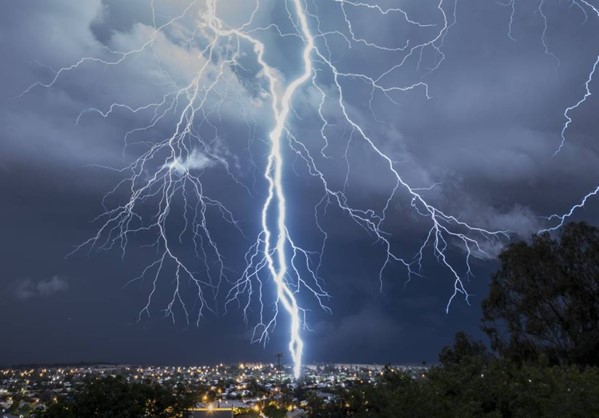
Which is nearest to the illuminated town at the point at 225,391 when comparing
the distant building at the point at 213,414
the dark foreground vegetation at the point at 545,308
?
the distant building at the point at 213,414

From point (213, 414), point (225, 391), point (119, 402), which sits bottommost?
point (119, 402)

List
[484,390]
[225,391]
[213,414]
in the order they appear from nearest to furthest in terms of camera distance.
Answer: [484,390] → [213,414] → [225,391]

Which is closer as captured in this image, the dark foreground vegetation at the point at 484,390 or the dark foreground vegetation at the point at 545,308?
the dark foreground vegetation at the point at 484,390

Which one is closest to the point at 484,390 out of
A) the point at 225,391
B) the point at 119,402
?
the point at 119,402

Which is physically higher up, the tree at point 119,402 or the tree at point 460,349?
the tree at point 460,349

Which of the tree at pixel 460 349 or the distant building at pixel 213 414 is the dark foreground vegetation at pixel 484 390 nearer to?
the tree at pixel 460 349

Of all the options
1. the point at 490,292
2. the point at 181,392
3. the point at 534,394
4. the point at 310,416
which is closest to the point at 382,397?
the point at 310,416

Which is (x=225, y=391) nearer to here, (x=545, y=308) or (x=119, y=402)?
(x=545, y=308)

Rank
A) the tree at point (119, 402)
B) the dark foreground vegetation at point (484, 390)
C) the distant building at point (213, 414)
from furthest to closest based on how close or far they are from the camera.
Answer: the distant building at point (213, 414), the tree at point (119, 402), the dark foreground vegetation at point (484, 390)

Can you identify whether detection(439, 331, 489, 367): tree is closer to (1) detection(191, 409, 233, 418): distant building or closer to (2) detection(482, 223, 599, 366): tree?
(2) detection(482, 223, 599, 366): tree
